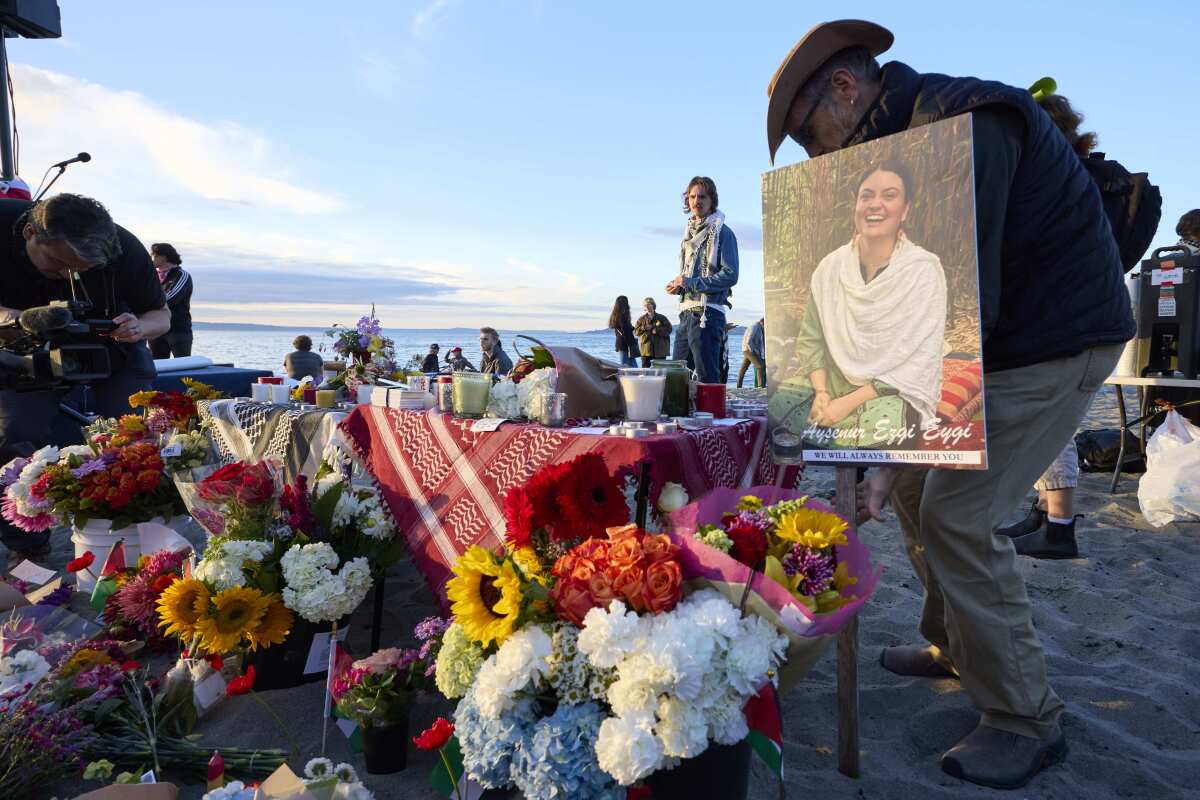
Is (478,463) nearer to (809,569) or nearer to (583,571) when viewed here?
(583,571)

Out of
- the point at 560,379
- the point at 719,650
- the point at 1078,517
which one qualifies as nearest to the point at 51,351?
the point at 560,379

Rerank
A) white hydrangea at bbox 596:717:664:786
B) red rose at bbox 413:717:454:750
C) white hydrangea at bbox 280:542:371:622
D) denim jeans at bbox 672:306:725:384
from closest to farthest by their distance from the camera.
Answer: white hydrangea at bbox 596:717:664:786 → red rose at bbox 413:717:454:750 → white hydrangea at bbox 280:542:371:622 → denim jeans at bbox 672:306:725:384

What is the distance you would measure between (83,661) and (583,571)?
1.96 meters

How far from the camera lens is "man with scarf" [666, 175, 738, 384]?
210 inches

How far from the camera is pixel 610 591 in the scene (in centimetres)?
138

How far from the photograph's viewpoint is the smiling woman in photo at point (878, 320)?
1.66 meters

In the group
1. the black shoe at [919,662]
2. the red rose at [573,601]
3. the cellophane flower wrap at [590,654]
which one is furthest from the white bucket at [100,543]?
the black shoe at [919,662]

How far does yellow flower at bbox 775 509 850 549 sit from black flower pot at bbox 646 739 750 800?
430mm

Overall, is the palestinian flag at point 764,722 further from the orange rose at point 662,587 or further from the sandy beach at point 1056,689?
the sandy beach at point 1056,689

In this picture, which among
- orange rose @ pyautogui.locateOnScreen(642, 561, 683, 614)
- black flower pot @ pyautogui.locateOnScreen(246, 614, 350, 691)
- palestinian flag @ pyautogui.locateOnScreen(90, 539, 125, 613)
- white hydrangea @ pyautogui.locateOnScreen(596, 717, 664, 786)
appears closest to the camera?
white hydrangea @ pyautogui.locateOnScreen(596, 717, 664, 786)

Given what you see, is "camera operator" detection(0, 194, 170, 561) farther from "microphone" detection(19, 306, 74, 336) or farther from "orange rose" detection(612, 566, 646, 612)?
"orange rose" detection(612, 566, 646, 612)

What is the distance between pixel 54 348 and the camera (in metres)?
3.20

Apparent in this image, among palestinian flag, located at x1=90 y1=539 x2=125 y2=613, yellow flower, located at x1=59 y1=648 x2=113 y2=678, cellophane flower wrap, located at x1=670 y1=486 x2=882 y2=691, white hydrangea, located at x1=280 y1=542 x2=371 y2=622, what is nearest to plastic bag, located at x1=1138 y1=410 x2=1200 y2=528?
cellophane flower wrap, located at x1=670 y1=486 x2=882 y2=691

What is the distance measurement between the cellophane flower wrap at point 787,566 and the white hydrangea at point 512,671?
0.34 meters
